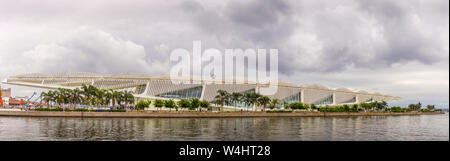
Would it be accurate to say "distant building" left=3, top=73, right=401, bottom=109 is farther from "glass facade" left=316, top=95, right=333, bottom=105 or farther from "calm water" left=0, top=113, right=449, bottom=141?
"calm water" left=0, top=113, right=449, bottom=141

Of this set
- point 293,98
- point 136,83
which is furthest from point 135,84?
point 293,98

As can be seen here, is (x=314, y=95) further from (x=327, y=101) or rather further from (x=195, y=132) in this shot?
(x=195, y=132)

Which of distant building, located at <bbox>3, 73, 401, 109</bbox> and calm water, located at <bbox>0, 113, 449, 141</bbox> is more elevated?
distant building, located at <bbox>3, 73, 401, 109</bbox>

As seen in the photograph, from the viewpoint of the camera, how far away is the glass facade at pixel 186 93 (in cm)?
8425

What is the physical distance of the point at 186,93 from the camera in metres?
86.7

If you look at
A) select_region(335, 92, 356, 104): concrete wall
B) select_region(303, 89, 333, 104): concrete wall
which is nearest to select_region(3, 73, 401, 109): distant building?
select_region(303, 89, 333, 104): concrete wall

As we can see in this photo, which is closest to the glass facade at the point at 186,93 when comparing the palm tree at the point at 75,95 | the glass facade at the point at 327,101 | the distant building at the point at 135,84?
the distant building at the point at 135,84

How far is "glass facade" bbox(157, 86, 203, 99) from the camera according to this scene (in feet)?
276
